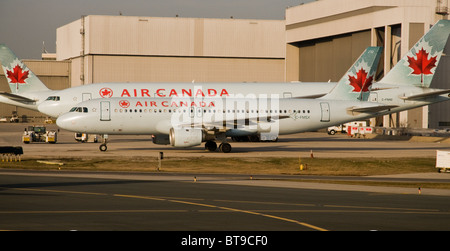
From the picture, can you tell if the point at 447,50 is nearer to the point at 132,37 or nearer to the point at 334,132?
the point at 334,132

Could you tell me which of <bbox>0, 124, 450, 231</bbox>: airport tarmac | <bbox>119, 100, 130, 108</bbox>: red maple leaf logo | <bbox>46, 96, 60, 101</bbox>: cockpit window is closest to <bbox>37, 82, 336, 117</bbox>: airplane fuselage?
<bbox>46, 96, 60, 101</bbox>: cockpit window

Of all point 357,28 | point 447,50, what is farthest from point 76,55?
point 447,50

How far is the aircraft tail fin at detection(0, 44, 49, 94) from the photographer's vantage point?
70688 millimetres

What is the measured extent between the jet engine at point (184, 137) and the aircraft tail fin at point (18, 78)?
28.8 meters

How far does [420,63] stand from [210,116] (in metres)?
26.0

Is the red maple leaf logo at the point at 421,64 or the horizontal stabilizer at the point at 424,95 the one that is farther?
the red maple leaf logo at the point at 421,64

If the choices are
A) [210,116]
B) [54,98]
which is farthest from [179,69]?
[210,116]

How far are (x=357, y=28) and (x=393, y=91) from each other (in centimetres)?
2878

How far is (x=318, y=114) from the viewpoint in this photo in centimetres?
5303

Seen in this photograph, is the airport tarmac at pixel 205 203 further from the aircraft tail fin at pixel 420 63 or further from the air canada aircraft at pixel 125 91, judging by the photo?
the aircraft tail fin at pixel 420 63

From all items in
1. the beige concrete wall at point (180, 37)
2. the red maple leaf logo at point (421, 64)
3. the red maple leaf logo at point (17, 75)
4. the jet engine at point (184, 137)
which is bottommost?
the jet engine at point (184, 137)

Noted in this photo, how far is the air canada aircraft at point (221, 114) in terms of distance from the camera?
1980 inches

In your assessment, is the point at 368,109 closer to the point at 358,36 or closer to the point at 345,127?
the point at 345,127

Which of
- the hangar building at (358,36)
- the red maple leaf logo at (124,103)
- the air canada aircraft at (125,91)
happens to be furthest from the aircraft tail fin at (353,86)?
the hangar building at (358,36)
